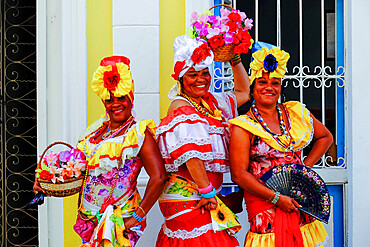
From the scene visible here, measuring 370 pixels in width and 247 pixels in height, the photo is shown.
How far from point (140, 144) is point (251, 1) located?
89.3 inches

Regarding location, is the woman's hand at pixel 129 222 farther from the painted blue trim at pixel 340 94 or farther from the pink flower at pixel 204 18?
Answer: the painted blue trim at pixel 340 94

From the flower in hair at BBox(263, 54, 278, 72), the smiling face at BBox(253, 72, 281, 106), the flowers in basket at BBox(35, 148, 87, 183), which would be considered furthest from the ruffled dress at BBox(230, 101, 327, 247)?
the flowers in basket at BBox(35, 148, 87, 183)

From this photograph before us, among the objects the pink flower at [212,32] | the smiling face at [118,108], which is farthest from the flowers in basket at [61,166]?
the pink flower at [212,32]

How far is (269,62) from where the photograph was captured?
3953 mm

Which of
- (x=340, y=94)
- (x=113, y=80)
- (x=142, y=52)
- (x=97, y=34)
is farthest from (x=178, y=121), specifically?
(x=340, y=94)

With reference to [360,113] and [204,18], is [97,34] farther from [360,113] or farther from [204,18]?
[360,113]

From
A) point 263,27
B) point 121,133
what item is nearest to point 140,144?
point 121,133

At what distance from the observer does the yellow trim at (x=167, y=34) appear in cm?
516

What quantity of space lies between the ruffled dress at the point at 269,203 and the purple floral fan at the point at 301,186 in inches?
2.6

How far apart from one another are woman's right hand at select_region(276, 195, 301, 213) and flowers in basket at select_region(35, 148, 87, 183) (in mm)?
1441

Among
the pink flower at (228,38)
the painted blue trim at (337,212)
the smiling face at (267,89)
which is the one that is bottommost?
the painted blue trim at (337,212)

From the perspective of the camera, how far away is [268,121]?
3.99 metres

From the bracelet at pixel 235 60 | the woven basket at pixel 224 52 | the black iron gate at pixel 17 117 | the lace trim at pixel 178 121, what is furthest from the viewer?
the black iron gate at pixel 17 117

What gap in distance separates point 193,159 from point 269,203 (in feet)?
2.14
